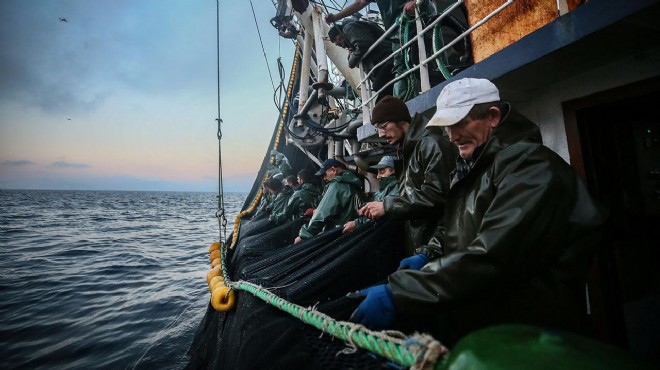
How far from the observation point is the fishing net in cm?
133

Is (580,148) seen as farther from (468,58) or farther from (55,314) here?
(55,314)

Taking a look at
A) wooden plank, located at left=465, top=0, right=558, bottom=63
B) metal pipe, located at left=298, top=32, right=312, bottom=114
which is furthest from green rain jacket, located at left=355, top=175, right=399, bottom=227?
metal pipe, located at left=298, top=32, right=312, bottom=114

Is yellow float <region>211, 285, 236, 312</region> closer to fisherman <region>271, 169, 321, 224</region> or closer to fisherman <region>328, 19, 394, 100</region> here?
fisherman <region>271, 169, 321, 224</region>

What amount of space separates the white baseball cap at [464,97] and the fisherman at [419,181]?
0.58m

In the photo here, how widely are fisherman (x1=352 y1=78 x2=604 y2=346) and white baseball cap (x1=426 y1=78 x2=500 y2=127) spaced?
0.14 metres

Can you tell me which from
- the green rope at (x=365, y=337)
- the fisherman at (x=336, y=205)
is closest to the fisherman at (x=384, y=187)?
the fisherman at (x=336, y=205)

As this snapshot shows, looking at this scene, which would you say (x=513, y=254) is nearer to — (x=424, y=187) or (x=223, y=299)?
(x=424, y=187)

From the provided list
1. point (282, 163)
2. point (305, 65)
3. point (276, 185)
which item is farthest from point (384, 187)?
point (282, 163)

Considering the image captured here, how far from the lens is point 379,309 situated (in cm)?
121

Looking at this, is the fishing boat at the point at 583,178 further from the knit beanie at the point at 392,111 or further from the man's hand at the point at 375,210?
the knit beanie at the point at 392,111

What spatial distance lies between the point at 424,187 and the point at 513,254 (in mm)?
1002

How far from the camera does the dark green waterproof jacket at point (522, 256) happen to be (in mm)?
965

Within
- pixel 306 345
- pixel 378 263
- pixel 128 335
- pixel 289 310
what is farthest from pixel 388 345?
pixel 128 335

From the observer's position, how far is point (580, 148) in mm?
2490
